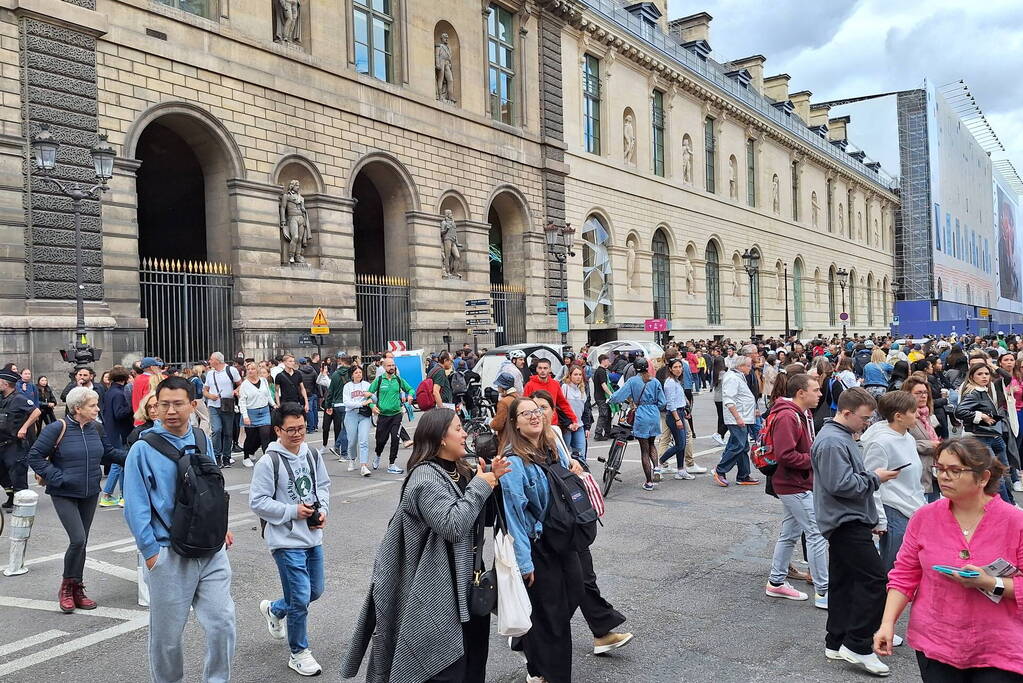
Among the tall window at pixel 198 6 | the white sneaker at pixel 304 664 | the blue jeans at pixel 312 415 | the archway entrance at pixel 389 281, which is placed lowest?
the white sneaker at pixel 304 664

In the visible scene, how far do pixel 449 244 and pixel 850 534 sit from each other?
72.6 feet

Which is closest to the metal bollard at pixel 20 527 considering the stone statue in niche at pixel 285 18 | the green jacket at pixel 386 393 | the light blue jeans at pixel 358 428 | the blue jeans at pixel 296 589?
the blue jeans at pixel 296 589

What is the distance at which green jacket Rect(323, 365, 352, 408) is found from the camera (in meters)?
13.6

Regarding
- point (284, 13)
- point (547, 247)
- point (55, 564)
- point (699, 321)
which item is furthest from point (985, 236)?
point (55, 564)

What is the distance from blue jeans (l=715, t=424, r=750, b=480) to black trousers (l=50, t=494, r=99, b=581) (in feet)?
23.3

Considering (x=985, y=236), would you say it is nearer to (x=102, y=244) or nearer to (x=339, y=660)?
(x=102, y=244)

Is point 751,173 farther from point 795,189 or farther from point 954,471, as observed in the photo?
point 954,471

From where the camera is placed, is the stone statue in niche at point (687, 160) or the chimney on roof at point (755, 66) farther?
the chimney on roof at point (755, 66)

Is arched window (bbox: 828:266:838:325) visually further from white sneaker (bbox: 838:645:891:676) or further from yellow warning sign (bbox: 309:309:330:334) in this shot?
white sneaker (bbox: 838:645:891:676)

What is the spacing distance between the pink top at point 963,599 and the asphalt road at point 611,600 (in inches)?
67.4

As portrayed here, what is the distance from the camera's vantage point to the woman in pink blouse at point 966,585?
2.93 m

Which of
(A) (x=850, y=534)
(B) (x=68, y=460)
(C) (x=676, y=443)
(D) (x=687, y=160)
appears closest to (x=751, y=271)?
(D) (x=687, y=160)

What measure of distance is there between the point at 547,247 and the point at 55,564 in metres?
23.9

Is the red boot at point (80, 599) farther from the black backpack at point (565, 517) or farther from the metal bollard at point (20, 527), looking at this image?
the black backpack at point (565, 517)
